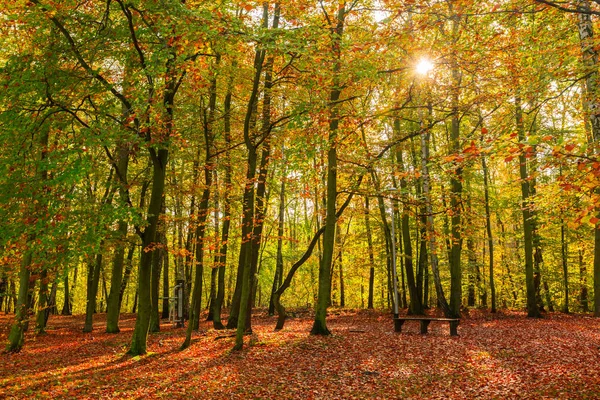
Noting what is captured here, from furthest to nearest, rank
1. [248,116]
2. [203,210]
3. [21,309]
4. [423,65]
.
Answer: [203,210], [21,309], [248,116], [423,65]

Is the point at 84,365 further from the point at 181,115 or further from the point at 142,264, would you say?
the point at 181,115

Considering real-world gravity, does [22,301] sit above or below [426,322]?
above

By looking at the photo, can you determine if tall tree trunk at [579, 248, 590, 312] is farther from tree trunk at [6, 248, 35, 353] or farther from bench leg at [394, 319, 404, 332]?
tree trunk at [6, 248, 35, 353]

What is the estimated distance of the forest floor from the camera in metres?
7.55

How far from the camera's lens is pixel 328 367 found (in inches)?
366

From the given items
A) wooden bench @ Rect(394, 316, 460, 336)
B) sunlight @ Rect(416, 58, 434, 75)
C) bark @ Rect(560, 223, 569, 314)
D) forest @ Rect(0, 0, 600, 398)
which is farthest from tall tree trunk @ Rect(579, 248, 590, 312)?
sunlight @ Rect(416, 58, 434, 75)

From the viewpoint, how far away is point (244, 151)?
1833 centimetres

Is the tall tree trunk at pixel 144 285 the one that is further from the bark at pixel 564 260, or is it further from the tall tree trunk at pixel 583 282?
the tall tree trunk at pixel 583 282

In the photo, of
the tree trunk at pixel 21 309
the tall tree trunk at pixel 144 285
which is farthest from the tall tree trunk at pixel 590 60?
the tree trunk at pixel 21 309

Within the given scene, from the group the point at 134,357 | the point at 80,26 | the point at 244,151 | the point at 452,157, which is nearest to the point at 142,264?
the point at 134,357

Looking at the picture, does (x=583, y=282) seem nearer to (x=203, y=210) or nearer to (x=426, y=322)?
(x=426, y=322)

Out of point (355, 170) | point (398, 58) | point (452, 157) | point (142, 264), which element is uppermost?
point (398, 58)

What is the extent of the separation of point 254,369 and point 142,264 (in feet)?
14.2

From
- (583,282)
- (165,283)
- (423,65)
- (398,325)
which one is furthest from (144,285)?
(583,282)
